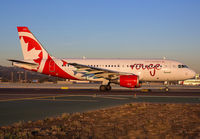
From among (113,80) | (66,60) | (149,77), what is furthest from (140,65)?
(66,60)

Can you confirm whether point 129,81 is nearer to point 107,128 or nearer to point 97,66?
point 97,66

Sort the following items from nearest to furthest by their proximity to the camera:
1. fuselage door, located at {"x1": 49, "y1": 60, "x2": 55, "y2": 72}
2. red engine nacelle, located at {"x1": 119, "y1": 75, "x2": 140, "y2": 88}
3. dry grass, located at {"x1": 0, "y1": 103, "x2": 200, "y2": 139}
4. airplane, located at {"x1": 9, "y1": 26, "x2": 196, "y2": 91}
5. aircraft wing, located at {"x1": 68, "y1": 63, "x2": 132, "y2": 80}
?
dry grass, located at {"x1": 0, "y1": 103, "x2": 200, "y2": 139} < red engine nacelle, located at {"x1": 119, "y1": 75, "x2": 140, "y2": 88} < aircraft wing, located at {"x1": 68, "y1": 63, "x2": 132, "y2": 80} < airplane, located at {"x1": 9, "y1": 26, "x2": 196, "y2": 91} < fuselage door, located at {"x1": 49, "y1": 60, "x2": 55, "y2": 72}

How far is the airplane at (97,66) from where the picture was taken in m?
29.7

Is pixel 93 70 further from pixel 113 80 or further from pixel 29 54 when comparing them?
pixel 29 54

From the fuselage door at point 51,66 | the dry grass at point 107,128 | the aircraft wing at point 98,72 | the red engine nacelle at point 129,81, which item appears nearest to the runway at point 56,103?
the dry grass at point 107,128

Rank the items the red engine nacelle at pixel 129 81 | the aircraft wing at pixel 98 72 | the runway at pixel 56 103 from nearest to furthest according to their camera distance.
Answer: the runway at pixel 56 103
the red engine nacelle at pixel 129 81
the aircraft wing at pixel 98 72

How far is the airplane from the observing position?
97.5 ft

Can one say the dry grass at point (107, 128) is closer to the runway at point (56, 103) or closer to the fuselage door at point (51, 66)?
the runway at point (56, 103)

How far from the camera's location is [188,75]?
3025 cm

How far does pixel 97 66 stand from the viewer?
30.5 metres

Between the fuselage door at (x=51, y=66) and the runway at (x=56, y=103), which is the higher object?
the fuselage door at (x=51, y=66)

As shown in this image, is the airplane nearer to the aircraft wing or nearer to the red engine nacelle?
the aircraft wing

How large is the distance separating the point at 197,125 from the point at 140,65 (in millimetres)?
21105

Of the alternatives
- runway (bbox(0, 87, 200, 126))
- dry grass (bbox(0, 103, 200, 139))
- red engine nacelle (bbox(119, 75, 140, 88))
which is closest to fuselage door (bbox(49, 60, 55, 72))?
red engine nacelle (bbox(119, 75, 140, 88))
